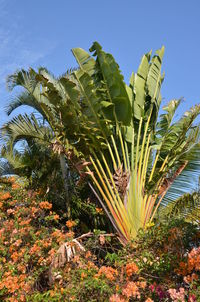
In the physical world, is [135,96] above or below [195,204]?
above

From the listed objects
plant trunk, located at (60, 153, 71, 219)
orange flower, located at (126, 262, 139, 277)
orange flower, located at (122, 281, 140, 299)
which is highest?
plant trunk, located at (60, 153, 71, 219)

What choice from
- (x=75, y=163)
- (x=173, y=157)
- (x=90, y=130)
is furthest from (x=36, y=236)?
(x=173, y=157)

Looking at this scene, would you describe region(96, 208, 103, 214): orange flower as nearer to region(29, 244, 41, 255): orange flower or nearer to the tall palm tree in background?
the tall palm tree in background

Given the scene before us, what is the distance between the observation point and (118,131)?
7.84m

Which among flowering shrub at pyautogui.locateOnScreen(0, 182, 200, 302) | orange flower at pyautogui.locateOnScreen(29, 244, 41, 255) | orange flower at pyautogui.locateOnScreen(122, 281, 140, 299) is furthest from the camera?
orange flower at pyautogui.locateOnScreen(29, 244, 41, 255)

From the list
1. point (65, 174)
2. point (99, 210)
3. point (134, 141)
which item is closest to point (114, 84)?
point (134, 141)

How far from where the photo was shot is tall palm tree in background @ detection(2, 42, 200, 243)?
6941 mm

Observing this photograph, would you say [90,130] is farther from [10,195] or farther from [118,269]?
[118,269]

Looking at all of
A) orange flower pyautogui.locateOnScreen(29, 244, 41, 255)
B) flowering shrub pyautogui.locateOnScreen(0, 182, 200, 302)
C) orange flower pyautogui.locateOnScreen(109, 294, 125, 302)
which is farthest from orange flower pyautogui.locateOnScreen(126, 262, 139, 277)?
orange flower pyautogui.locateOnScreen(29, 244, 41, 255)

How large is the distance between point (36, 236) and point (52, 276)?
1184 mm

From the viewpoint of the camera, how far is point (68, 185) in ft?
25.7

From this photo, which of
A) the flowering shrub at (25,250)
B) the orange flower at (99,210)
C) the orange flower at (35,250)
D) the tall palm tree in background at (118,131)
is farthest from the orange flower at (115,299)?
the orange flower at (99,210)

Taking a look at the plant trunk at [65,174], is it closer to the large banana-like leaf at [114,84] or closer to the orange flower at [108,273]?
the large banana-like leaf at [114,84]

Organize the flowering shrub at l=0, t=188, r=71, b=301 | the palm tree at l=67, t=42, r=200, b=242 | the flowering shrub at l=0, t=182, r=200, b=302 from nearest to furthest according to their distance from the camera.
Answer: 1. the flowering shrub at l=0, t=182, r=200, b=302
2. the flowering shrub at l=0, t=188, r=71, b=301
3. the palm tree at l=67, t=42, r=200, b=242
